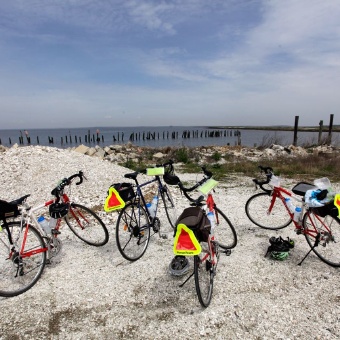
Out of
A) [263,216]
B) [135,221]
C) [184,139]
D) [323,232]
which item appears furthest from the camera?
[184,139]

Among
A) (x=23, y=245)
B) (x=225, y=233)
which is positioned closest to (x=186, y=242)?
(x=225, y=233)

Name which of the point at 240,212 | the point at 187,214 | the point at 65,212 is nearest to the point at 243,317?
the point at 187,214

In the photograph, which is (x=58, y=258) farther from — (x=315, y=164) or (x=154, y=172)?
(x=315, y=164)

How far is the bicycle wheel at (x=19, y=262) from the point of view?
343cm

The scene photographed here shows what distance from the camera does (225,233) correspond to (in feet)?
15.3

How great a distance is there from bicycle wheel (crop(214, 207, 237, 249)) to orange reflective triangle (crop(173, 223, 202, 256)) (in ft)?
5.47

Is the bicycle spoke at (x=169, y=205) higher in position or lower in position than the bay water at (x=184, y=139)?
higher

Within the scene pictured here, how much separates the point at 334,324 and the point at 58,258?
4.05 meters

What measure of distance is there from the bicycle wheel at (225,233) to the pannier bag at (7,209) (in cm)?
303

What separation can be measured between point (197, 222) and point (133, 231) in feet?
5.43

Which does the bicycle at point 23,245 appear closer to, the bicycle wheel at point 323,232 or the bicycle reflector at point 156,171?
the bicycle reflector at point 156,171

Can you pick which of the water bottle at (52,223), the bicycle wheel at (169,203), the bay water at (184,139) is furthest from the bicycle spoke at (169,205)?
the bay water at (184,139)

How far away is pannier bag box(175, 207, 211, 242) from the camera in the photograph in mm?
2793

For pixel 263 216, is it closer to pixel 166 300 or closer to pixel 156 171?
pixel 156 171
